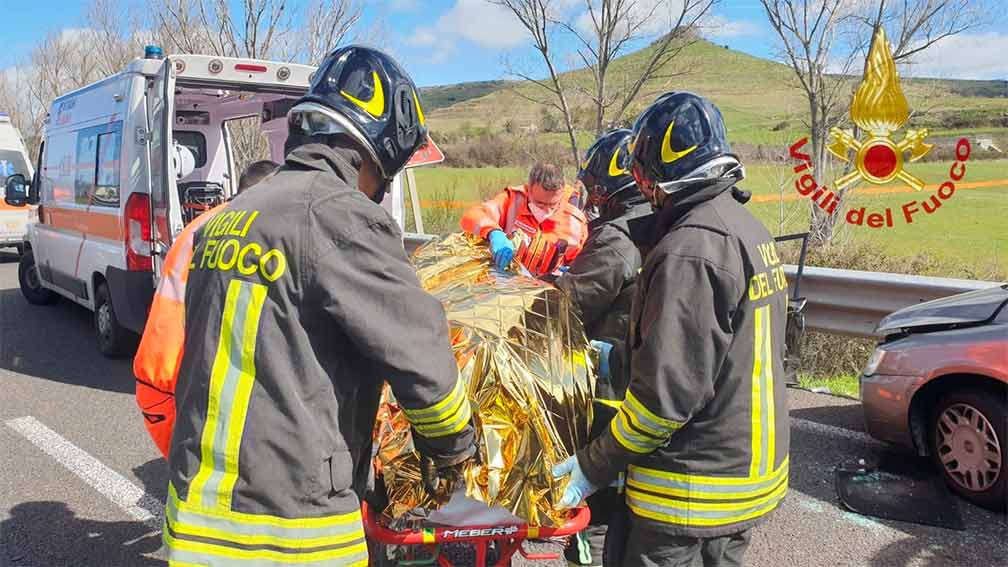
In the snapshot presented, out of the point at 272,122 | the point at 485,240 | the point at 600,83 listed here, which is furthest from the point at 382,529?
the point at 600,83

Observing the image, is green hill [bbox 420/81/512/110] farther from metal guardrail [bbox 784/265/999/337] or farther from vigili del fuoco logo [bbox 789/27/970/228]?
metal guardrail [bbox 784/265/999/337]

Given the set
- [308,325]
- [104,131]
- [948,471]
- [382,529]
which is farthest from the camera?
[104,131]

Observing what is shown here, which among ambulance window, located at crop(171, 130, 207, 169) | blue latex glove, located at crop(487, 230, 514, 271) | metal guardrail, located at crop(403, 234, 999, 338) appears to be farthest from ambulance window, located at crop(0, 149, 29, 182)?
metal guardrail, located at crop(403, 234, 999, 338)

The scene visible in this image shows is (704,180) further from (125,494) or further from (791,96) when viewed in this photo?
(791,96)

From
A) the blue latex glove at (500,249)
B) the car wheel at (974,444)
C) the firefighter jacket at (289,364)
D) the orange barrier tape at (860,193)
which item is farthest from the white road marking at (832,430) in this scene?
the orange barrier tape at (860,193)

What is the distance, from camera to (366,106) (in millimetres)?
1938

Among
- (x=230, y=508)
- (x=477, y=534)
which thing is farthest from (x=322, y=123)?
(x=477, y=534)

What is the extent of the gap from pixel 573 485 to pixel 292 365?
3.37 feet

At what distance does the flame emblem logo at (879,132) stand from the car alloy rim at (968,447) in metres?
6.08

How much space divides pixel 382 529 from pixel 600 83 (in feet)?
29.0

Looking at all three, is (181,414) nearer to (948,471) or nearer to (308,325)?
(308,325)

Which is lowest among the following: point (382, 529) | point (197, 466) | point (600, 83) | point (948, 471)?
point (948, 471)

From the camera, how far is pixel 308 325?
168cm

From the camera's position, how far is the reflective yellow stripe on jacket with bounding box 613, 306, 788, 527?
6.90 feet
